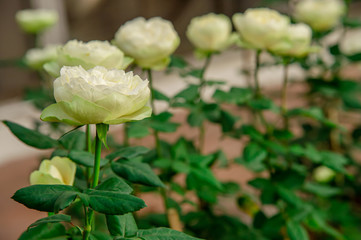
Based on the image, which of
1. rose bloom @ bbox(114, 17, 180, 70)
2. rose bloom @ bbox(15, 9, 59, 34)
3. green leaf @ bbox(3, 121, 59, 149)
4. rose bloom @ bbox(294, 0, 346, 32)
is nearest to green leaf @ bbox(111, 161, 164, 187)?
green leaf @ bbox(3, 121, 59, 149)

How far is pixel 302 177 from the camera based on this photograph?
735mm

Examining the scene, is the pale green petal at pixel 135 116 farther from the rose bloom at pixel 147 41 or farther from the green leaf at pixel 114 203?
the rose bloom at pixel 147 41

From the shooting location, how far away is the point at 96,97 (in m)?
0.36

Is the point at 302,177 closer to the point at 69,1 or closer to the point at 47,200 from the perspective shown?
the point at 47,200

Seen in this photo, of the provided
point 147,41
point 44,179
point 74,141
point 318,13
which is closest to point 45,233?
point 44,179

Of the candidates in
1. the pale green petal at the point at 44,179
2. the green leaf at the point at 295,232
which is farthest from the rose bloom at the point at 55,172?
the green leaf at the point at 295,232

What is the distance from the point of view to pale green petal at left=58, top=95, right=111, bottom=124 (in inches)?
14.0

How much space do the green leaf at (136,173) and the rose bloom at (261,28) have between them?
35 centimetres

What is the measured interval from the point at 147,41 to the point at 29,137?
0.22 meters

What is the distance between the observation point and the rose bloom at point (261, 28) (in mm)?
678

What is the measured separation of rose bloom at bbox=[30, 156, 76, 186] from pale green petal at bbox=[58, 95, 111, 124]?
4.1 inches

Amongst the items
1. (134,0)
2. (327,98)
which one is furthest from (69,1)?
(327,98)

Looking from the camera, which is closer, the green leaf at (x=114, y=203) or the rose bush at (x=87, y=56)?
the green leaf at (x=114, y=203)

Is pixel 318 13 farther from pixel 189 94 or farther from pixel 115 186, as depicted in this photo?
pixel 115 186
